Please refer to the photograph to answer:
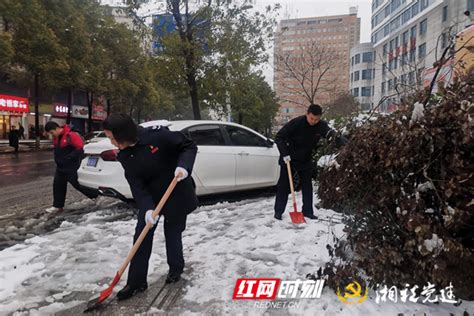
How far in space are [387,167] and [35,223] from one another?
15.7 feet

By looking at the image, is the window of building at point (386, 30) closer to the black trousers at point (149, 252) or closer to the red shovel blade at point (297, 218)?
the red shovel blade at point (297, 218)

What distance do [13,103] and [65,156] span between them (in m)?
24.1

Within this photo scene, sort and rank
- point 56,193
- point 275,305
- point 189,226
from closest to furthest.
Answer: point 275,305
point 189,226
point 56,193

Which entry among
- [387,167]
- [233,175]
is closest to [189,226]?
[233,175]

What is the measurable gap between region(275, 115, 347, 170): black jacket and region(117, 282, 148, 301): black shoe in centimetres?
249

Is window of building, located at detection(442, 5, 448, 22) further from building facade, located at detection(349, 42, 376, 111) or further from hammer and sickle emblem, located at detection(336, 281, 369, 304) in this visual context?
hammer and sickle emblem, located at detection(336, 281, 369, 304)

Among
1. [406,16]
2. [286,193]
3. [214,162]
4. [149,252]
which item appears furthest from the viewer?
[406,16]

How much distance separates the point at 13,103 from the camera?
25203mm

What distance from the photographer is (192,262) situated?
3.44m

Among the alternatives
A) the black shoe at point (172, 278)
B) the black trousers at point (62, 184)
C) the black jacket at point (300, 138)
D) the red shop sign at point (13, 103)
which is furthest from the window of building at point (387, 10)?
the black shoe at point (172, 278)

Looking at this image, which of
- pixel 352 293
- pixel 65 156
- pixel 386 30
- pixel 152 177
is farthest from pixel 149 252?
pixel 386 30

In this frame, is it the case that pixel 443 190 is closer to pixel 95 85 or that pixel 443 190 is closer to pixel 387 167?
pixel 387 167

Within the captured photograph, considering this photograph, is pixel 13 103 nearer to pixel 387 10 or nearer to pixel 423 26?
pixel 423 26

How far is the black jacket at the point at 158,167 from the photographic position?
2.79 meters
